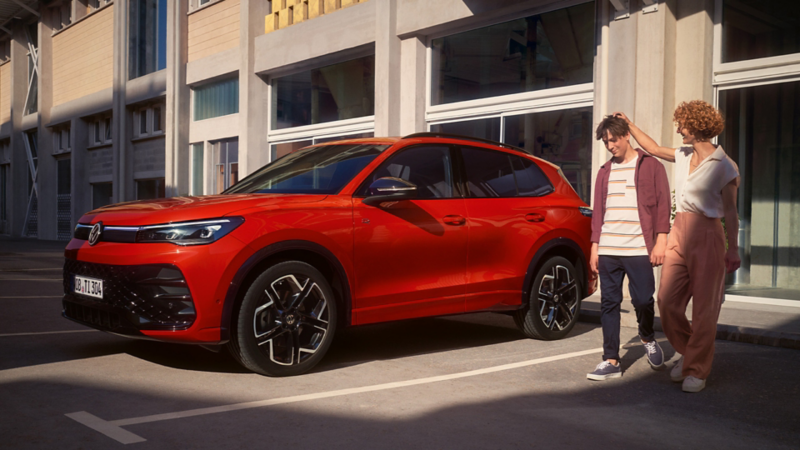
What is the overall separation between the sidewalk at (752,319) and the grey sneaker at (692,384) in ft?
7.91

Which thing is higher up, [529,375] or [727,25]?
[727,25]

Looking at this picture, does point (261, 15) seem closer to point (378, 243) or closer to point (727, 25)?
point (727, 25)

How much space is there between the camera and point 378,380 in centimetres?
525

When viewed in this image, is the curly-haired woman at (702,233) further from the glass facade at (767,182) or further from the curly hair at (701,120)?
the glass facade at (767,182)

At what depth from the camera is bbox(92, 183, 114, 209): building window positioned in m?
29.7

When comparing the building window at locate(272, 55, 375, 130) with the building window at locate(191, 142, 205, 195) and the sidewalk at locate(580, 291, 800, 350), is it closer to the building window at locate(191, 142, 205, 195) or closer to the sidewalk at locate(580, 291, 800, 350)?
the building window at locate(191, 142, 205, 195)

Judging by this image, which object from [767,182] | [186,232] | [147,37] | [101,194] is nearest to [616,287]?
[186,232]

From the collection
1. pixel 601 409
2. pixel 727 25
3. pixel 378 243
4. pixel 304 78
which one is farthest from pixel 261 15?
pixel 601 409

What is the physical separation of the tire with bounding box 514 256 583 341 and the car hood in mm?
2380

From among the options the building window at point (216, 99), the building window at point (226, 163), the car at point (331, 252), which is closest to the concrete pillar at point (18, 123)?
the building window at point (216, 99)

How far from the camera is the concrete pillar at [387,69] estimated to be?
14.9 meters

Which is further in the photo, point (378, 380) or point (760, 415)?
point (378, 380)

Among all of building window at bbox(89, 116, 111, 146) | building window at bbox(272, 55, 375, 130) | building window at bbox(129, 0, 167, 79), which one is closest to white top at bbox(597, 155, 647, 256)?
building window at bbox(272, 55, 375, 130)

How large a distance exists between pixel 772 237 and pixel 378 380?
736 centimetres
